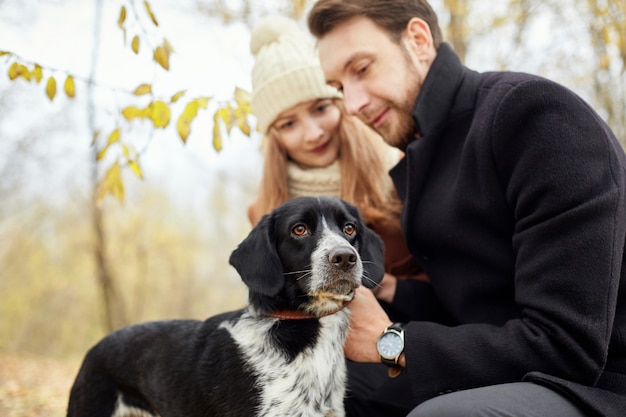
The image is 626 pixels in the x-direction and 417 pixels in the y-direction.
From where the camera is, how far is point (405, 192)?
275 cm

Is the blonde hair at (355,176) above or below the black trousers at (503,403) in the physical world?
above

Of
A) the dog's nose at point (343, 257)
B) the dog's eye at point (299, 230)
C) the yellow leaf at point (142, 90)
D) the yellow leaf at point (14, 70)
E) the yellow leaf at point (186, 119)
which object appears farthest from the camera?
the yellow leaf at point (186, 119)

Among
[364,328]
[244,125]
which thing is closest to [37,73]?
[244,125]

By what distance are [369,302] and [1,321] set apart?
1575 cm

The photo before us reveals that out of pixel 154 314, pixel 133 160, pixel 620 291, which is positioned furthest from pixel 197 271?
pixel 620 291

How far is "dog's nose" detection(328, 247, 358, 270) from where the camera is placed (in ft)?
7.08

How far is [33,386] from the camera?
814 centimetres

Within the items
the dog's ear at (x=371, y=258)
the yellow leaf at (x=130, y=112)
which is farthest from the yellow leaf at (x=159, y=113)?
the dog's ear at (x=371, y=258)

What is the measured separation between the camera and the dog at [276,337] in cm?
227

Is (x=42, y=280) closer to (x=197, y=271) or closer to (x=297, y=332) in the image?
(x=197, y=271)

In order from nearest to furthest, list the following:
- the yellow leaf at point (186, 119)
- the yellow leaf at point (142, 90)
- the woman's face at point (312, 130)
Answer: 1. the yellow leaf at point (142, 90)
2. the yellow leaf at point (186, 119)
3. the woman's face at point (312, 130)

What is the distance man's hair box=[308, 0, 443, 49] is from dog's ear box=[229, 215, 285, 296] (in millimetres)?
1043

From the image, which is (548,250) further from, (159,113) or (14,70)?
(14,70)

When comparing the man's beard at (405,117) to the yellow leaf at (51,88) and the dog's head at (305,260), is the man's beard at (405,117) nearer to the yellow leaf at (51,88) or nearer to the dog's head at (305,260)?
the dog's head at (305,260)
